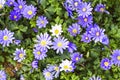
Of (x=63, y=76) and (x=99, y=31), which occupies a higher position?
(x=99, y=31)

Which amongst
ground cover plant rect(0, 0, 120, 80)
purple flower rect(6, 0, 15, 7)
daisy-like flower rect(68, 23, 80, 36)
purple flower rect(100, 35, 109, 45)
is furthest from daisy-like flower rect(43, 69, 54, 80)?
purple flower rect(6, 0, 15, 7)

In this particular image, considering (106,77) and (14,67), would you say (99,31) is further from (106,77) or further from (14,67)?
(14,67)

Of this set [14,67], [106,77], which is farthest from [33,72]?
[106,77]

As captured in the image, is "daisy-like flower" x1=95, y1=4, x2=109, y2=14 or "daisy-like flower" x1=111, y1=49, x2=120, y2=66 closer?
"daisy-like flower" x1=111, y1=49, x2=120, y2=66

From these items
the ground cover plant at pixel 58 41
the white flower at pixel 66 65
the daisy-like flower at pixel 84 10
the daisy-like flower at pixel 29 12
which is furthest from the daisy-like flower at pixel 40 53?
the daisy-like flower at pixel 84 10

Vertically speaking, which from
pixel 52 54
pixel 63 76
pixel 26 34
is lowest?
pixel 63 76

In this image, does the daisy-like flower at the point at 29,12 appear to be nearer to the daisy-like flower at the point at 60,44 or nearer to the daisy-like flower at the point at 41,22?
the daisy-like flower at the point at 41,22

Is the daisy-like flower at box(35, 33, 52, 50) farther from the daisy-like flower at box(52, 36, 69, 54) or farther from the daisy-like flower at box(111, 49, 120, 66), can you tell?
the daisy-like flower at box(111, 49, 120, 66)
